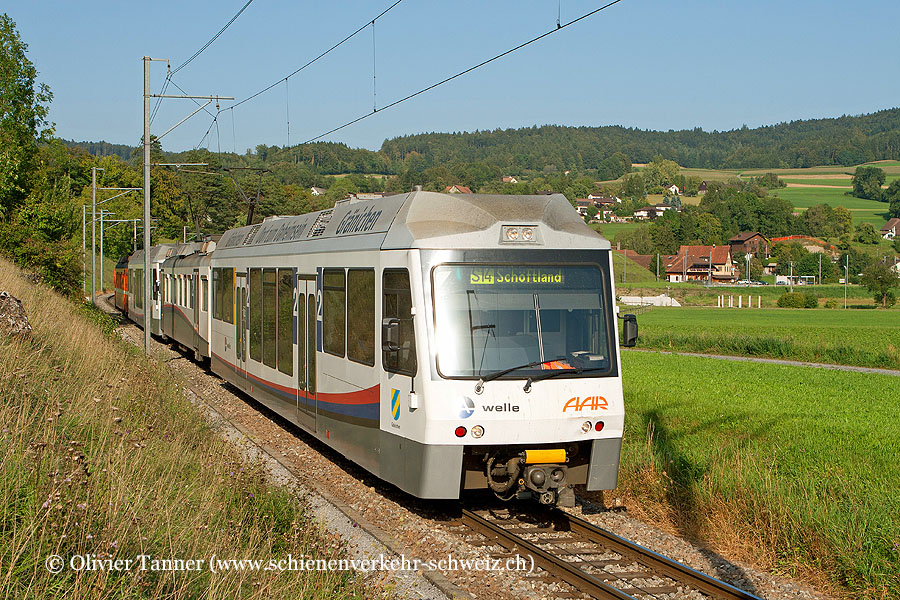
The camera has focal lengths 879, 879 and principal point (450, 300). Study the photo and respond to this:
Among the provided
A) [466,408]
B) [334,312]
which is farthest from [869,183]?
[466,408]

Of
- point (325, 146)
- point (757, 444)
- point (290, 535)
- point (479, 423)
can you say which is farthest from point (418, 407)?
point (325, 146)

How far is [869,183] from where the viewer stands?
18700 centimetres

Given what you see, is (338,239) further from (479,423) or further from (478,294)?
(479,423)

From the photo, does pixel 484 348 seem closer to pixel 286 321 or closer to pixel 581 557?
pixel 581 557

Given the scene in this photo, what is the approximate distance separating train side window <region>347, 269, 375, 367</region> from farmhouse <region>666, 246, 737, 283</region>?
428 feet

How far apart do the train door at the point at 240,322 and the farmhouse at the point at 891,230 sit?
514ft

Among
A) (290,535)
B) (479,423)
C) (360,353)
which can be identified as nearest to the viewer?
(290,535)

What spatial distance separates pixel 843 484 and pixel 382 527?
4.85m

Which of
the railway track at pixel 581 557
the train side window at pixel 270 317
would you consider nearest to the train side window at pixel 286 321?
the train side window at pixel 270 317

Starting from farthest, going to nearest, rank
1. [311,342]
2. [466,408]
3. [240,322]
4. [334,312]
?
[240,322], [311,342], [334,312], [466,408]

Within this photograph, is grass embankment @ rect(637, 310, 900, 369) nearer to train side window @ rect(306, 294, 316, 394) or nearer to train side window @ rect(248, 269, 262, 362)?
train side window @ rect(248, 269, 262, 362)

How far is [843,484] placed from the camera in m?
9.14

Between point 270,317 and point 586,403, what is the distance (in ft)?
24.4

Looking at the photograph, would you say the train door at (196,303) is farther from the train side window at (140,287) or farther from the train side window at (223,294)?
the train side window at (140,287)
